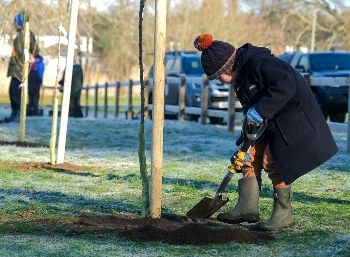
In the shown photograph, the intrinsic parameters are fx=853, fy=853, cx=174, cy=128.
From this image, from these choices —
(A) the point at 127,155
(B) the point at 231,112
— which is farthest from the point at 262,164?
(B) the point at 231,112

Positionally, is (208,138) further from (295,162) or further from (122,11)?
(122,11)

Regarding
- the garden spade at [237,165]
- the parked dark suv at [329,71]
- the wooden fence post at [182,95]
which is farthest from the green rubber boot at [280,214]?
the wooden fence post at [182,95]

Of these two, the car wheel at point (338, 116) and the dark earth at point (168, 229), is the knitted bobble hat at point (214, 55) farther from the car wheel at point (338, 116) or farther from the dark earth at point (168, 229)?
the car wheel at point (338, 116)

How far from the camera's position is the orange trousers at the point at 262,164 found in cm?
603

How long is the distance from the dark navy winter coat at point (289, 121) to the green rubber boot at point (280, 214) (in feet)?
0.57

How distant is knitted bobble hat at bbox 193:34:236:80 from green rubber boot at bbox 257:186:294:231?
3.21 feet

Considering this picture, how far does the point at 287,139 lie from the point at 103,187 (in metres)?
2.93

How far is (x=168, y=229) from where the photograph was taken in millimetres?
5797

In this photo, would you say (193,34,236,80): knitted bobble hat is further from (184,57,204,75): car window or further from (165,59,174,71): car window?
(165,59,174,71): car window

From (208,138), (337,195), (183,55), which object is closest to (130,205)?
(337,195)

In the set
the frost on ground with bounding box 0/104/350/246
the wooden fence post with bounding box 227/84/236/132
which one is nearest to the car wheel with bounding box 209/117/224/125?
the frost on ground with bounding box 0/104/350/246

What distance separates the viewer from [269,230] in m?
5.96

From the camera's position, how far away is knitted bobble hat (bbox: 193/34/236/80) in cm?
577

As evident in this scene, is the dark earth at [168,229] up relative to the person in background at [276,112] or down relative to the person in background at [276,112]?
down
